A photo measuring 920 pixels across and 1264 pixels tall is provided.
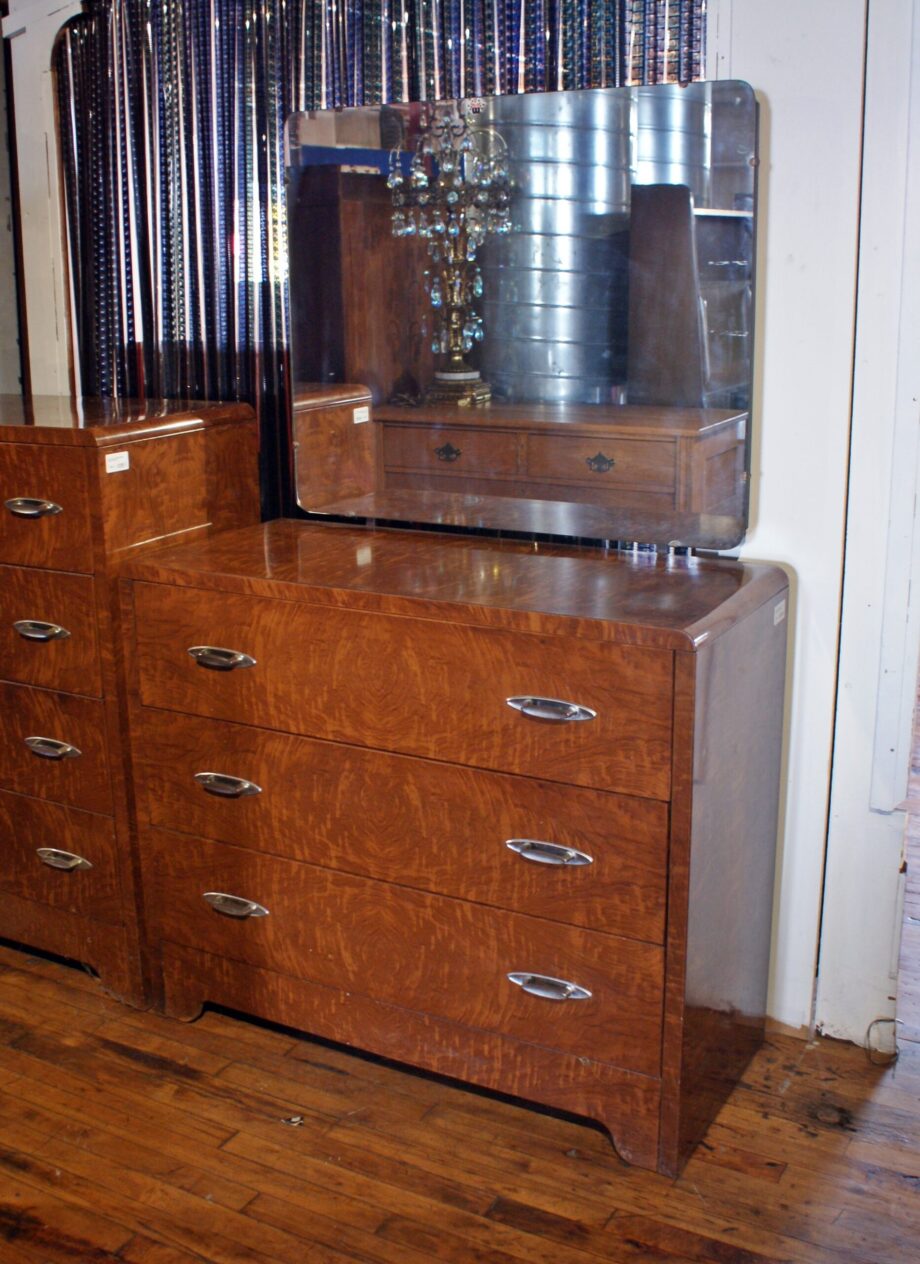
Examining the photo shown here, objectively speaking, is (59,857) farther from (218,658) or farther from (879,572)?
(879,572)

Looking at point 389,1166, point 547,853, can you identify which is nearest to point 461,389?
point 547,853

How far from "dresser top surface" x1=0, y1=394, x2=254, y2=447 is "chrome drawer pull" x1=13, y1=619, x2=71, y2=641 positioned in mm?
327

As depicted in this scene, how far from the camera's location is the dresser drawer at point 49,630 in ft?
7.44

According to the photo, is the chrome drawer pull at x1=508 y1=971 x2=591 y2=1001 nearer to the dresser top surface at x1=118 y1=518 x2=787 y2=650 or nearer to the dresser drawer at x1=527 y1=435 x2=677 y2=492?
the dresser top surface at x1=118 y1=518 x2=787 y2=650

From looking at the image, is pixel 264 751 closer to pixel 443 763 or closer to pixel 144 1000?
pixel 443 763

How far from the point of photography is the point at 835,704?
215 centimetres

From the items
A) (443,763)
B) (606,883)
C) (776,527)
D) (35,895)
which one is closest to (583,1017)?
(606,883)

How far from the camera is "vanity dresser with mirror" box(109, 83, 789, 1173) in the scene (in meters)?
1.85

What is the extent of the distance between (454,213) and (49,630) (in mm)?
1018

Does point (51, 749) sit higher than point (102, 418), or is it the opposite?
point (102, 418)

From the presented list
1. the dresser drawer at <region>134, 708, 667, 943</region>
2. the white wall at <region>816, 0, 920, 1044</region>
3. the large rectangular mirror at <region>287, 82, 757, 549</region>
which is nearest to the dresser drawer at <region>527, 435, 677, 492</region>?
the large rectangular mirror at <region>287, 82, 757, 549</region>

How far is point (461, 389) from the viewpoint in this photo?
2.27m

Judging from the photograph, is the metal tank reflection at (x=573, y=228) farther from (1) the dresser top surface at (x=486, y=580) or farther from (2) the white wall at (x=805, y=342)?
(1) the dresser top surface at (x=486, y=580)

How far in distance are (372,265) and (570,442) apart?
1.64 feet
